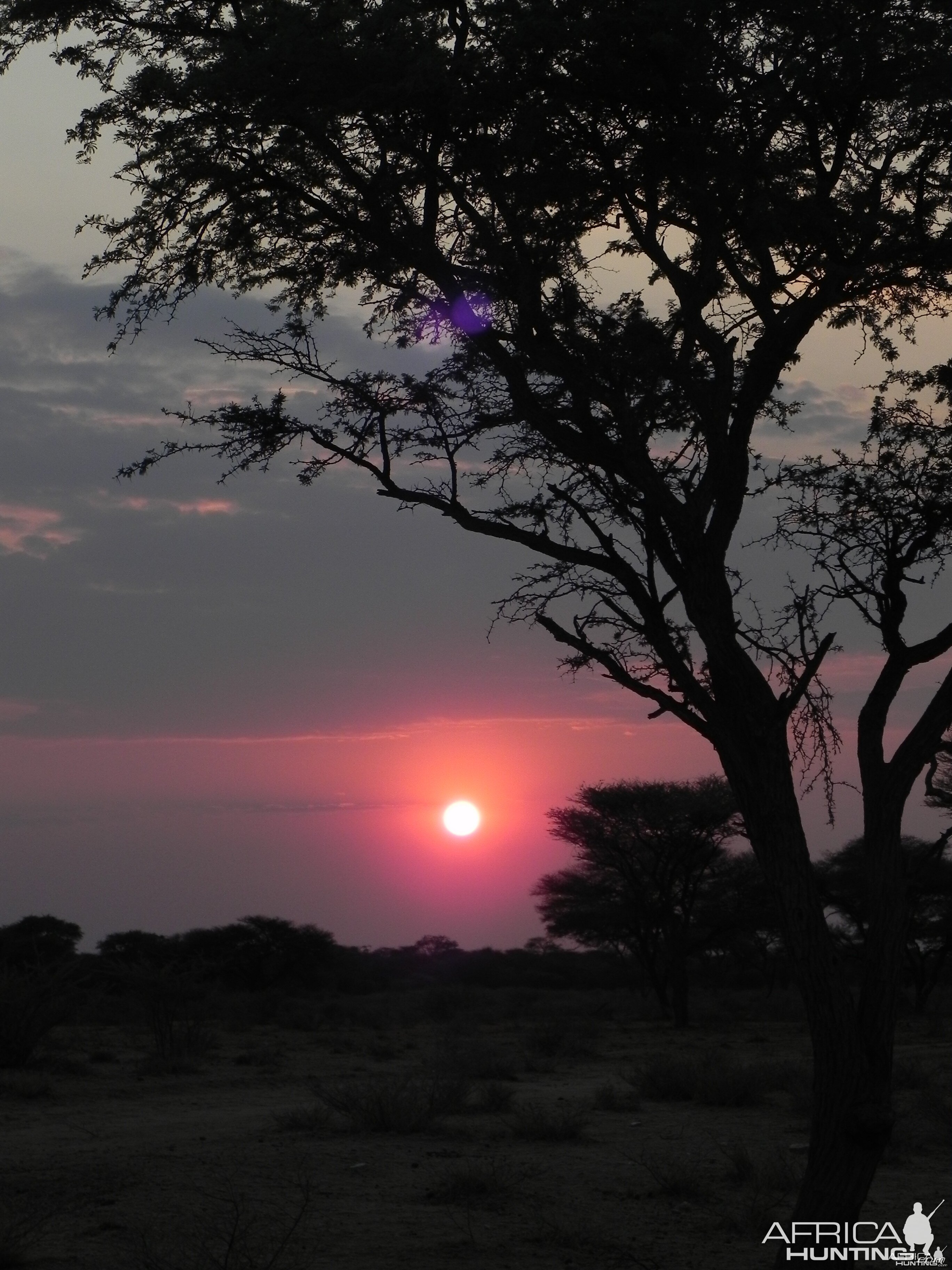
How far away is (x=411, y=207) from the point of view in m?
6.92

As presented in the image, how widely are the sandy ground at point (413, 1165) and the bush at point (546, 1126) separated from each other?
2 centimetres

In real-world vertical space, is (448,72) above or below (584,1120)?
above

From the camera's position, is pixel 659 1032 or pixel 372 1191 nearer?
pixel 372 1191

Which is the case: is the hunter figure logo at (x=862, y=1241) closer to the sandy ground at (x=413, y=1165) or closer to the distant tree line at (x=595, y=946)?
the sandy ground at (x=413, y=1165)

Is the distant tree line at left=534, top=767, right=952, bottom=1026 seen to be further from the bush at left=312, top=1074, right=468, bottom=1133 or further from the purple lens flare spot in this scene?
the purple lens flare spot

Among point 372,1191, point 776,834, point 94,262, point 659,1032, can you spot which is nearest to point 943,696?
point 776,834

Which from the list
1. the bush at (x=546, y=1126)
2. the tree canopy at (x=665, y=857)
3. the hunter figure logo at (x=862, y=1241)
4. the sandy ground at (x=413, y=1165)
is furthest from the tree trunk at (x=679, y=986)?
the hunter figure logo at (x=862, y=1241)

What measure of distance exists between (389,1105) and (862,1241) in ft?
21.5

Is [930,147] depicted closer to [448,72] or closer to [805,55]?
[805,55]

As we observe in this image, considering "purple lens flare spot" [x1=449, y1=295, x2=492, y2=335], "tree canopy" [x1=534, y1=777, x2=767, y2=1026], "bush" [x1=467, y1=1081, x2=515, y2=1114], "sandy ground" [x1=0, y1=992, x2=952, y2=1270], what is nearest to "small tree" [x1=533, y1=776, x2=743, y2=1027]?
→ "tree canopy" [x1=534, y1=777, x2=767, y2=1026]

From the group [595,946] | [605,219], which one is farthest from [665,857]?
[605,219]

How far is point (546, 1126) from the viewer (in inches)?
446

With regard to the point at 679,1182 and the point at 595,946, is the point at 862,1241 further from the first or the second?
the point at 595,946

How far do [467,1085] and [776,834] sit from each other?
387 inches
